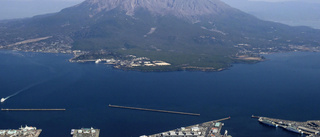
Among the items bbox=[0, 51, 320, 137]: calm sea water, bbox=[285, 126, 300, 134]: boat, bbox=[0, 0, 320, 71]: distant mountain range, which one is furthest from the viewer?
bbox=[0, 0, 320, 71]: distant mountain range

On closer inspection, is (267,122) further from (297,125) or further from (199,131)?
(199,131)

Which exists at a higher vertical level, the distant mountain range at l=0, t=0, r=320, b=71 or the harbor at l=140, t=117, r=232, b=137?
the distant mountain range at l=0, t=0, r=320, b=71

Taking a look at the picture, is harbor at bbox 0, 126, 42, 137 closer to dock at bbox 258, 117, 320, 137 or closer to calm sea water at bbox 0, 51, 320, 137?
calm sea water at bbox 0, 51, 320, 137

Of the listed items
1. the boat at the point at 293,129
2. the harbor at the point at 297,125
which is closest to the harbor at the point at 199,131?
the harbor at the point at 297,125

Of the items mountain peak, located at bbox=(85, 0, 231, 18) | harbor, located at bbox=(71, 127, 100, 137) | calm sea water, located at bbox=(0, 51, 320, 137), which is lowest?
harbor, located at bbox=(71, 127, 100, 137)

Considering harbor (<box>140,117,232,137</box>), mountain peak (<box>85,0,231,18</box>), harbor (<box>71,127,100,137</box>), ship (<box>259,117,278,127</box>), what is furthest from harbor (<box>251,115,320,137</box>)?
mountain peak (<box>85,0,231,18</box>)

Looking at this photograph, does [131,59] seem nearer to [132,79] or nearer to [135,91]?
[132,79]

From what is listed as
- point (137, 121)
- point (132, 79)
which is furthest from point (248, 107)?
point (132, 79)
